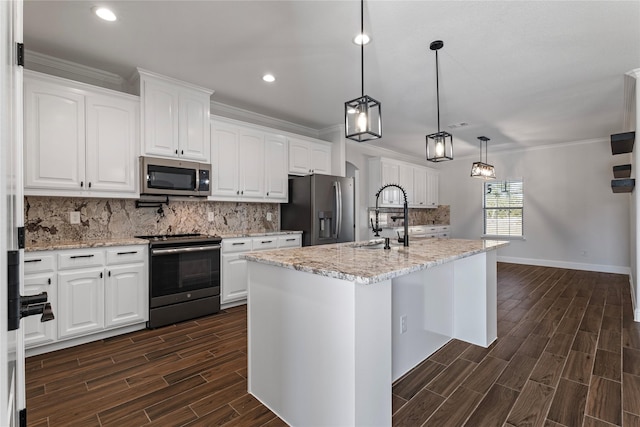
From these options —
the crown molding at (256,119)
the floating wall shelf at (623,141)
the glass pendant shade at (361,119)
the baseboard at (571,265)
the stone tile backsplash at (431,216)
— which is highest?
the crown molding at (256,119)

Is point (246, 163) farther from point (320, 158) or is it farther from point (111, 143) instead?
point (111, 143)

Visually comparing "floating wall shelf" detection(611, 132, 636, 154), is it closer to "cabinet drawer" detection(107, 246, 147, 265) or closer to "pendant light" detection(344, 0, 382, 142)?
"pendant light" detection(344, 0, 382, 142)

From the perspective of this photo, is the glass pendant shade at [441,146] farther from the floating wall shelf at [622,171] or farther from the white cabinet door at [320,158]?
the floating wall shelf at [622,171]

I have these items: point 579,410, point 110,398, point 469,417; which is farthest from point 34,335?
point 579,410

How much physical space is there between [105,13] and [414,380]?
11.4ft

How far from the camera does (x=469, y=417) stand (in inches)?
73.8

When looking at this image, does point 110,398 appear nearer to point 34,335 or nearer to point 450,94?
point 34,335

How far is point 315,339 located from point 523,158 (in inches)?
281

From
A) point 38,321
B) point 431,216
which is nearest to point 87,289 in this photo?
point 38,321

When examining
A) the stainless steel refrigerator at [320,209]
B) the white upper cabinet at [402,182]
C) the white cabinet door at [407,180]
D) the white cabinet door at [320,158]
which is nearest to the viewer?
the stainless steel refrigerator at [320,209]

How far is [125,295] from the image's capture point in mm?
3039

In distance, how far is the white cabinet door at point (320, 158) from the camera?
4.97 metres

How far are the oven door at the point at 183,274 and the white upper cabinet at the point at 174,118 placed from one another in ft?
3.47

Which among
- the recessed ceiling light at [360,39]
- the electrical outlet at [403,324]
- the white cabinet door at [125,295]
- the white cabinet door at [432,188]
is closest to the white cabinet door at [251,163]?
the white cabinet door at [125,295]
